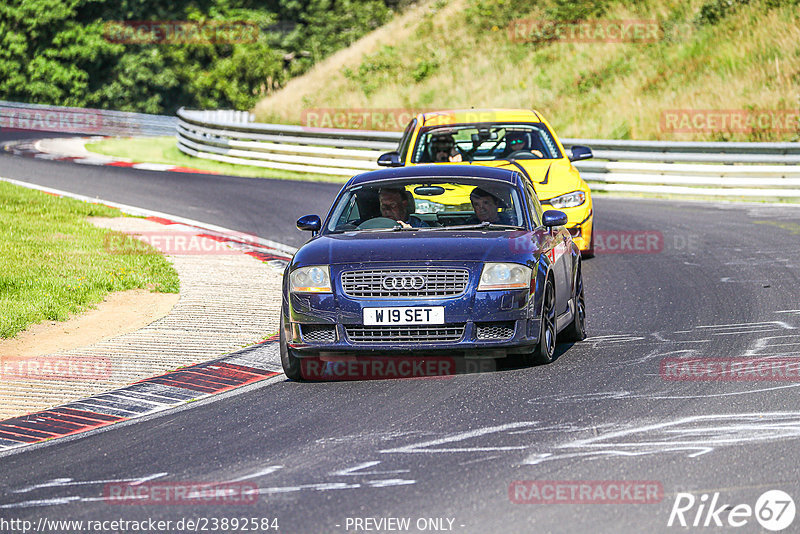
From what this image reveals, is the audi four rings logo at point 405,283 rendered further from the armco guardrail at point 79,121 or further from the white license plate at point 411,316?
the armco guardrail at point 79,121

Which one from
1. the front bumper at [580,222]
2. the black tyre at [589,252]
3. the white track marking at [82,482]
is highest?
the white track marking at [82,482]

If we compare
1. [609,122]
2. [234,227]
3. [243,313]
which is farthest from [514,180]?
[609,122]

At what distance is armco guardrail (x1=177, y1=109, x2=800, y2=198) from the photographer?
23.1 m

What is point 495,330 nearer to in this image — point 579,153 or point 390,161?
point 390,161

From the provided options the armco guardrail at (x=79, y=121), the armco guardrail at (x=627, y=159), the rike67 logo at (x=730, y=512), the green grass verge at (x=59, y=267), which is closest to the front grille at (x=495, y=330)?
the rike67 logo at (x=730, y=512)

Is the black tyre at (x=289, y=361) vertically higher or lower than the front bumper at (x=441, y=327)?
lower

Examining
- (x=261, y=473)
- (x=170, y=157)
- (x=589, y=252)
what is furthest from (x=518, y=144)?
(x=170, y=157)

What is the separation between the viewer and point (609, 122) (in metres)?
30.8

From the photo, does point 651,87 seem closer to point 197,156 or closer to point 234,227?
point 197,156

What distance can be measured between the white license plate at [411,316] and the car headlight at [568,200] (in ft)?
19.8

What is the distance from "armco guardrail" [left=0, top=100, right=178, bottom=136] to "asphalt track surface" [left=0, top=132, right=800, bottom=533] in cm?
3748

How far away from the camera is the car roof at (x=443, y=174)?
1061 centimetres

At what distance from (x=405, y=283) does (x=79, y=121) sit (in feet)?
139

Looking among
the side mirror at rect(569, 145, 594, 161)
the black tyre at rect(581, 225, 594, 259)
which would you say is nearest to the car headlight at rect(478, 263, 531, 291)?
the black tyre at rect(581, 225, 594, 259)
